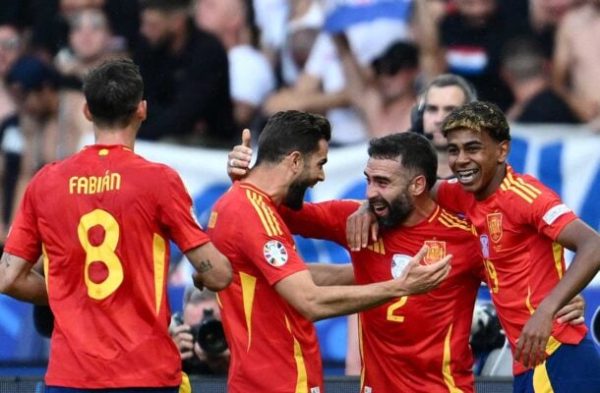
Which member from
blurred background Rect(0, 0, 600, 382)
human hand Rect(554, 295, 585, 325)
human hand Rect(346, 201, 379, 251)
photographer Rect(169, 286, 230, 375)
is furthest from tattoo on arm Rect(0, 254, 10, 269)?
blurred background Rect(0, 0, 600, 382)

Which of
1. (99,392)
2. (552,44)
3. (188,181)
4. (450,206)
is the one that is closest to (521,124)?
(552,44)

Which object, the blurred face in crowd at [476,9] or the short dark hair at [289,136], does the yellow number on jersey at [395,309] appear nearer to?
the short dark hair at [289,136]

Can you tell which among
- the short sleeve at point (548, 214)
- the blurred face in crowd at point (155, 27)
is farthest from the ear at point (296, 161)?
the blurred face in crowd at point (155, 27)

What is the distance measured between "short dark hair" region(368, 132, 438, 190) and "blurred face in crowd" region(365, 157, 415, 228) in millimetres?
→ 30

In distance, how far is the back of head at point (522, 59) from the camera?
31.6 feet

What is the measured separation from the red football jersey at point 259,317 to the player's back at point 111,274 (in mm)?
417

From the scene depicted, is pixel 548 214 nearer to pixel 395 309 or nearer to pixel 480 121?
pixel 480 121

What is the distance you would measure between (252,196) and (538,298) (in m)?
1.29

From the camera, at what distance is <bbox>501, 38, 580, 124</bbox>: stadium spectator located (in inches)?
378

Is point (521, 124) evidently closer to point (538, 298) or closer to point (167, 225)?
point (538, 298)

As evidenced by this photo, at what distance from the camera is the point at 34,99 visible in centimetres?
1005

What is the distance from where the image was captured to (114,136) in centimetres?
571

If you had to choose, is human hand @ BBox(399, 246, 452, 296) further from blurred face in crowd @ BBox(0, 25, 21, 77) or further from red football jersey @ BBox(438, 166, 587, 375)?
blurred face in crowd @ BBox(0, 25, 21, 77)

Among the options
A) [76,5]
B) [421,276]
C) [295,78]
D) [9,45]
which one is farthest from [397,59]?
[421,276]
